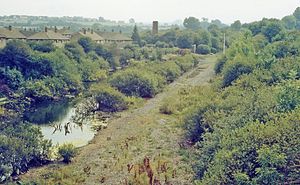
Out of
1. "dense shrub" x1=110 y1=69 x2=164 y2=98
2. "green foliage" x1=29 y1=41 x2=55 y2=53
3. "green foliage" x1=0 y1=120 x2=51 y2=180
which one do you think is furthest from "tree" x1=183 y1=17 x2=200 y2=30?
"green foliage" x1=0 y1=120 x2=51 y2=180

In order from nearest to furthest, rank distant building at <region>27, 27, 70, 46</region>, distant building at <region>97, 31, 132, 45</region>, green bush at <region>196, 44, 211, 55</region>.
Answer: distant building at <region>27, 27, 70, 46</region>
distant building at <region>97, 31, 132, 45</region>
green bush at <region>196, 44, 211, 55</region>

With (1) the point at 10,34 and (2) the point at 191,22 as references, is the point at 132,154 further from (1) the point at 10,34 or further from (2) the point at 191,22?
(2) the point at 191,22

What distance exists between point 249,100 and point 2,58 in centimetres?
3441

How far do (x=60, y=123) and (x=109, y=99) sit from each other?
664 centimetres

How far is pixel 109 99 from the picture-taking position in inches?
1646

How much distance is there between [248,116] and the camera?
22.0 meters

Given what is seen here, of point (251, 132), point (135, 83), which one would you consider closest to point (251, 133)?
point (251, 132)

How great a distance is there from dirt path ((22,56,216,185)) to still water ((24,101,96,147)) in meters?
1.55

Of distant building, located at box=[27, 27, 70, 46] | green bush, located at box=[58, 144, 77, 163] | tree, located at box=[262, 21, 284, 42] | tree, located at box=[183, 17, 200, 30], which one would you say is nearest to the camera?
green bush, located at box=[58, 144, 77, 163]

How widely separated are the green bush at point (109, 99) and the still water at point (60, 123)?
285cm

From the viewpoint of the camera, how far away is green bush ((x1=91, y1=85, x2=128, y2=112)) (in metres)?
41.6

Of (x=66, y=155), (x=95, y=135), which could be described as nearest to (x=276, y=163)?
(x=66, y=155)

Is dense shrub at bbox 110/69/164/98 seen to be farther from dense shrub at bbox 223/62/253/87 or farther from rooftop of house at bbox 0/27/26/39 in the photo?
rooftop of house at bbox 0/27/26/39

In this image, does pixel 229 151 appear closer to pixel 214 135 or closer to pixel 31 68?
pixel 214 135
